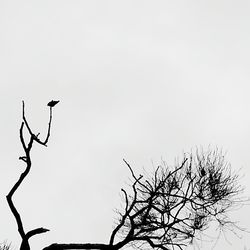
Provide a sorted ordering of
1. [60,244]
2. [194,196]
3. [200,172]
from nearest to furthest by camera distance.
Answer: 1. [60,244]
2. [194,196]
3. [200,172]

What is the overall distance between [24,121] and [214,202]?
483 cm

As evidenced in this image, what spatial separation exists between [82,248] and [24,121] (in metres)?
2.21

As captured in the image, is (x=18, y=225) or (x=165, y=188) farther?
(x=165, y=188)

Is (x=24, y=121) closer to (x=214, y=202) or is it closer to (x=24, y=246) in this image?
(x=24, y=246)

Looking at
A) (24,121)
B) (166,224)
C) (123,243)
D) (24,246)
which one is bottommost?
(24,246)

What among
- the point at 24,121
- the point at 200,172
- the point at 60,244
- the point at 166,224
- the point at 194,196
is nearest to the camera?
the point at 60,244

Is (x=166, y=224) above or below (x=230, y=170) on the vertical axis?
below

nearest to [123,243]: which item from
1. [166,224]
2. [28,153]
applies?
[166,224]

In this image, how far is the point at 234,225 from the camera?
1023 cm

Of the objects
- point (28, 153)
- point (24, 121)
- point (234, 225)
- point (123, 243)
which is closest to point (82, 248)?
point (123, 243)

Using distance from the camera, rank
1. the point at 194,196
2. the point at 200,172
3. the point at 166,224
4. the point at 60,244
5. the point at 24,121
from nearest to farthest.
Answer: the point at 60,244, the point at 24,121, the point at 166,224, the point at 194,196, the point at 200,172

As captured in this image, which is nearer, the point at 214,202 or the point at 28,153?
the point at 28,153

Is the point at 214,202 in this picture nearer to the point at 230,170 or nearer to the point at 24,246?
the point at 230,170

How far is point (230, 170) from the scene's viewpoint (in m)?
10.5
